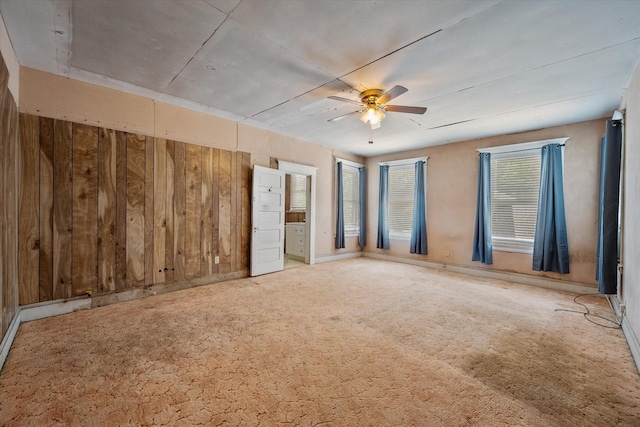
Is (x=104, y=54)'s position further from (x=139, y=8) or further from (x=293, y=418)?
(x=293, y=418)

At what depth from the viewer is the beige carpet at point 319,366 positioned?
1.60 meters

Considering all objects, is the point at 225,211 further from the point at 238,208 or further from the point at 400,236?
the point at 400,236

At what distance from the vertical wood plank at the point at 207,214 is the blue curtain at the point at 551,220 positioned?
550cm

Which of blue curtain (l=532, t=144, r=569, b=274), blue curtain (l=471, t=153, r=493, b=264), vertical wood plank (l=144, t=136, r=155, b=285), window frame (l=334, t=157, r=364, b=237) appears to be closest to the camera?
vertical wood plank (l=144, t=136, r=155, b=285)

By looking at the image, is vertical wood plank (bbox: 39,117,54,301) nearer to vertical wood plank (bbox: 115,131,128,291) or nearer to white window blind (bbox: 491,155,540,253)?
vertical wood plank (bbox: 115,131,128,291)

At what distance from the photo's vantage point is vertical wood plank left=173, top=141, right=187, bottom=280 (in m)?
3.96

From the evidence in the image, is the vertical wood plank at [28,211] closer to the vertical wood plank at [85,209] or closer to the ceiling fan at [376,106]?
the vertical wood plank at [85,209]

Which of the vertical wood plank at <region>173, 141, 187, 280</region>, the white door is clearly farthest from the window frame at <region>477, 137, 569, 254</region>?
the vertical wood plank at <region>173, 141, 187, 280</region>

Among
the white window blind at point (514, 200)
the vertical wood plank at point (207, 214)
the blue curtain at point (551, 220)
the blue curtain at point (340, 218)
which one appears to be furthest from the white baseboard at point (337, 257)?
the blue curtain at point (551, 220)

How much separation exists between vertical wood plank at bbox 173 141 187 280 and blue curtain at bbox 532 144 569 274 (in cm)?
581

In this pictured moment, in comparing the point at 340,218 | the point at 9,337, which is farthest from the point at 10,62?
the point at 340,218

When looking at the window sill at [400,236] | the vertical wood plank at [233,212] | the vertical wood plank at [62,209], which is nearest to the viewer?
the vertical wood plank at [62,209]

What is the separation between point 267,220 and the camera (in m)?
5.03

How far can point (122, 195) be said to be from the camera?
3461 millimetres
